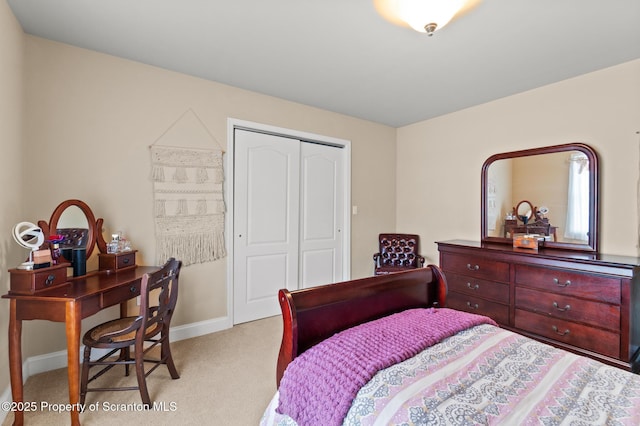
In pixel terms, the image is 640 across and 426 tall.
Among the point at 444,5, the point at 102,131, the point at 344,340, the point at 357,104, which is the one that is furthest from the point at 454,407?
the point at 357,104

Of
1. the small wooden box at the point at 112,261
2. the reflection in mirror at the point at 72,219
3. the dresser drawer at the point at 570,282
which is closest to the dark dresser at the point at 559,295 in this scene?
the dresser drawer at the point at 570,282

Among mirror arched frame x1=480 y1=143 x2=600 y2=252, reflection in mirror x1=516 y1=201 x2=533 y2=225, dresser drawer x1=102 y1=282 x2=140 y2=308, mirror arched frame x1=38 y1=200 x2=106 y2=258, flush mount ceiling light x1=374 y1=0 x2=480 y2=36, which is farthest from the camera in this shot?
reflection in mirror x1=516 y1=201 x2=533 y2=225

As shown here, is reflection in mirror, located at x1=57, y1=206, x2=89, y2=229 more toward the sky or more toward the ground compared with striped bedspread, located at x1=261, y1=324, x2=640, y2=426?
more toward the sky

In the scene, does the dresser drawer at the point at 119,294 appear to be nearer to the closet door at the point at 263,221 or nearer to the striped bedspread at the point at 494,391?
the closet door at the point at 263,221

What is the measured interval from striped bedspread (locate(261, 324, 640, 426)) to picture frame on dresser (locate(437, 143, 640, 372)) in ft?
4.34

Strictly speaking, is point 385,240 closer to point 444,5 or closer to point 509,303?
point 509,303

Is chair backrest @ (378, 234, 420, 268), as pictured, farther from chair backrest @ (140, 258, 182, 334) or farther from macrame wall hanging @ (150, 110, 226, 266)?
chair backrest @ (140, 258, 182, 334)

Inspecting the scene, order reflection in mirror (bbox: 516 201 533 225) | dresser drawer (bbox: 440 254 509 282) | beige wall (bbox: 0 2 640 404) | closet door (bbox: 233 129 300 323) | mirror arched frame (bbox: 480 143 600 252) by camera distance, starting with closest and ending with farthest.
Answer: beige wall (bbox: 0 2 640 404), mirror arched frame (bbox: 480 143 600 252), dresser drawer (bbox: 440 254 509 282), reflection in mirror (bbox: 516 201 533 225), closet door (bbox: 233 129 300 323)

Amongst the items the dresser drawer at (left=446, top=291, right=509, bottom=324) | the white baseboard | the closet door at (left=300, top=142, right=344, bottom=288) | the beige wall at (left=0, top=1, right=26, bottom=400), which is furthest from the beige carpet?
the dresser drawer at (left=446, top=291, right=509, bottom=324)

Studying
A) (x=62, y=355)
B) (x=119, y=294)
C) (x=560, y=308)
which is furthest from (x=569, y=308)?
(x=62, y=355)

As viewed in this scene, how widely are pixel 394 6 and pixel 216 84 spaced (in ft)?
6.23

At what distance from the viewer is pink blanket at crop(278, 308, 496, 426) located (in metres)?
1.08

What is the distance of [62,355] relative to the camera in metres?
2.33

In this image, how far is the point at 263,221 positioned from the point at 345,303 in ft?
6.52
